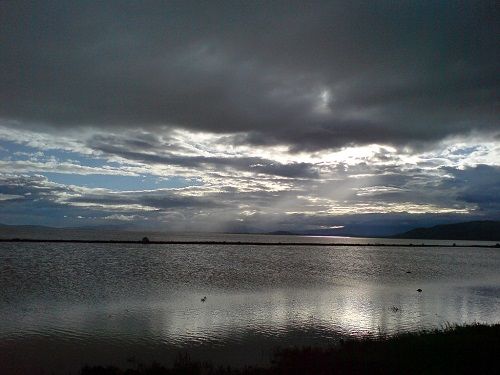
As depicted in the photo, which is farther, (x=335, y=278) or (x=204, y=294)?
(x=335, y=278)

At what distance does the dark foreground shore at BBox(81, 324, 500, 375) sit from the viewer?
43.6 ft

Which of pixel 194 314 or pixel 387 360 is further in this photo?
pixel 194 314

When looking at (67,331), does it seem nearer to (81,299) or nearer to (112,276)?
(81,299)

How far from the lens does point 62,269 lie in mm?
50031

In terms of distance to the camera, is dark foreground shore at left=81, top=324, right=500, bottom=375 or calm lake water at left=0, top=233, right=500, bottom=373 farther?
calm lake water at left=0, top=233, right=500, bottom=373

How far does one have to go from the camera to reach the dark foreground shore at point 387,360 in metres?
13.3

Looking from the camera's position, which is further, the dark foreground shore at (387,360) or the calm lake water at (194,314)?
the calm lake water at (194,314)

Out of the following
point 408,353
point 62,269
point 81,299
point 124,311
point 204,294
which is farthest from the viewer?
point 62,269

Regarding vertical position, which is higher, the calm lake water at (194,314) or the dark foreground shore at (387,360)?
the dark foreground shore at (387,360)

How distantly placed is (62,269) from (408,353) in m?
45.7

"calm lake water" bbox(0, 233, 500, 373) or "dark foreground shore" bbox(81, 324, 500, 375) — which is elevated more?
"dark foreground shore" bbox(81, 324, 500, 375)

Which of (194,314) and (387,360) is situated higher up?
(387,360)

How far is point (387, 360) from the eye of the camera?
1419 cm

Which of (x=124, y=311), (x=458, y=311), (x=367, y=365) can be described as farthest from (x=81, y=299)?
(x=458, y=311)
